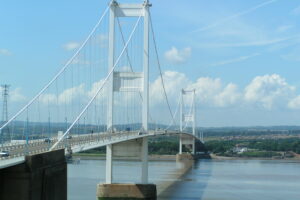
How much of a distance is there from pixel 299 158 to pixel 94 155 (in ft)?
106

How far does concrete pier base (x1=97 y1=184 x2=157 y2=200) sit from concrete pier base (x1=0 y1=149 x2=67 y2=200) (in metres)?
9.85

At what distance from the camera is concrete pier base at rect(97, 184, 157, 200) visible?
24438 mm

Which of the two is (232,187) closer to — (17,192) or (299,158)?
(17,192)

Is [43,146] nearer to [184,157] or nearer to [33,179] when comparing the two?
[33,179]

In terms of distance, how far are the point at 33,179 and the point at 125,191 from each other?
11893 millimetres

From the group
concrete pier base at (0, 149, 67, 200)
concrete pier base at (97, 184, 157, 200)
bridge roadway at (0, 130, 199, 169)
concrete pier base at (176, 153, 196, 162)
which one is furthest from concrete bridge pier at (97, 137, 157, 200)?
concrete pier base at (176, 153, 196, 162)

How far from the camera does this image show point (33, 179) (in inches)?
508

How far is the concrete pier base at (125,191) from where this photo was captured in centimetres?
2444

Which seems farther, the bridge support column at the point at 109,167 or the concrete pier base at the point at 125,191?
the bridge support column at the point at 109,167

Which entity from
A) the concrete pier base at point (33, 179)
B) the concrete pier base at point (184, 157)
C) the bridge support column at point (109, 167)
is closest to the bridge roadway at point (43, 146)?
the concrete pier base at point (33, 179)

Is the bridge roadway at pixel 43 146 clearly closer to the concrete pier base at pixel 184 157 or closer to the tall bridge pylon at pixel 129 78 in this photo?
the tall bridge pylon at pixel 129 78

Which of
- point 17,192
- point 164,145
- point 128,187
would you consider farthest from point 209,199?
point 164,145

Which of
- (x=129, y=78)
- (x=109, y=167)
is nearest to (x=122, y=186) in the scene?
(x=109, y=167)

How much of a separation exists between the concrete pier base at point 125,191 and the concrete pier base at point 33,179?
32.3 feet
